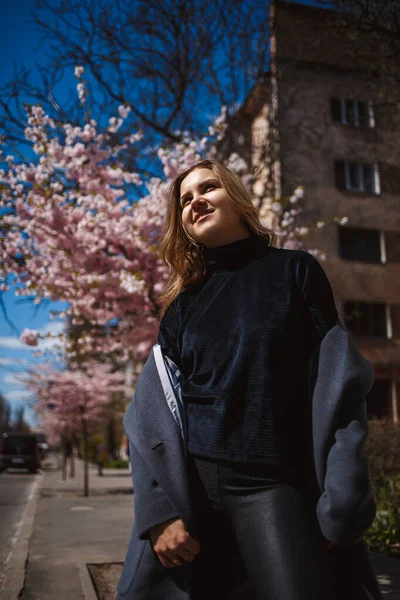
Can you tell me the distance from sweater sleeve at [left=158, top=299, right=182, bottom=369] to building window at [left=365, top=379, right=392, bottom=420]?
67.3 ft

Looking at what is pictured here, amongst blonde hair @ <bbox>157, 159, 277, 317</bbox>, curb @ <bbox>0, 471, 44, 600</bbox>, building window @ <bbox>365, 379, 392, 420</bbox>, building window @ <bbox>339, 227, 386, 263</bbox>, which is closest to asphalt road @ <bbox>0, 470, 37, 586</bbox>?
curb @ <bbox>0, 471, 44, 600</bbox>

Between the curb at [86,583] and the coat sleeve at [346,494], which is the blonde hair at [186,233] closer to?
the coat sleeve at [346,494]

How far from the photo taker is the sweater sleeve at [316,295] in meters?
1.79

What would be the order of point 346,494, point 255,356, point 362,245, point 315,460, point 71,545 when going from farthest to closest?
point 362,245
point 71,545
point 255,356
point 315,460
point 346,494

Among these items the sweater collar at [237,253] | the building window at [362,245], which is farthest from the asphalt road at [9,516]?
the building window at [362,245]

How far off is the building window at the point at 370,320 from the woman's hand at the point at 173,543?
67.2ft

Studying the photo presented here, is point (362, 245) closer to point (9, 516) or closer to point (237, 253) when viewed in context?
point (9, 516)

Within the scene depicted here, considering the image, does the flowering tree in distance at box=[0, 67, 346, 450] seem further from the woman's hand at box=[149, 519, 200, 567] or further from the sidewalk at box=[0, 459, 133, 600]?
the woman's hand at box=[149, 519, 200, 567]

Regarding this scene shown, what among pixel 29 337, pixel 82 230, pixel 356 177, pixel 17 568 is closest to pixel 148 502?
pixel 17 568

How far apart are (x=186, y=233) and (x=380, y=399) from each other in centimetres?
2081

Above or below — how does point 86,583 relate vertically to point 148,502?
below

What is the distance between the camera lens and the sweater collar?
2066mm

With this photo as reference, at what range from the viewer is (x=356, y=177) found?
22.8 meters

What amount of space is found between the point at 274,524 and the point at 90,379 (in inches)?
962
